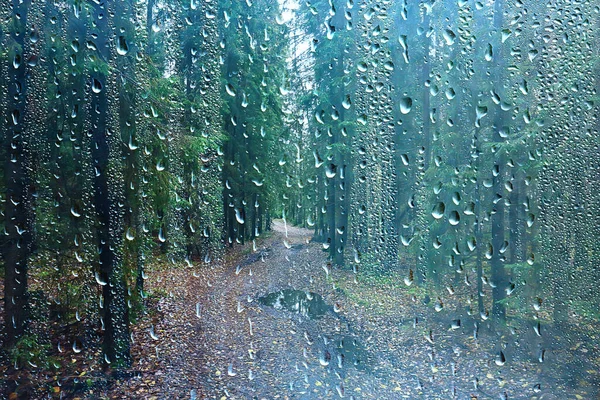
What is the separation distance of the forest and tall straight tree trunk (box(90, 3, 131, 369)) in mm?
15

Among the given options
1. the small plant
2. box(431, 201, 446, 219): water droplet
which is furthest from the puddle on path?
the small plant

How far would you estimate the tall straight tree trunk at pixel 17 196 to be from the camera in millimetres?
2154

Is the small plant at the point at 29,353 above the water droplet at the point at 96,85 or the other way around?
the other way around

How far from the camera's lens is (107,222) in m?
2.66

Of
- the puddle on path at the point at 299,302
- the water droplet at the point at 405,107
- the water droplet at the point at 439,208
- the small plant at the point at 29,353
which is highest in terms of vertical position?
the water droplet at the point at 405,107

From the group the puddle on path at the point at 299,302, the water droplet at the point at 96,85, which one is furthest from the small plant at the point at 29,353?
the puddle on path at the point at 299,302

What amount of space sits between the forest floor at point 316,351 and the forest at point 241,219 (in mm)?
25

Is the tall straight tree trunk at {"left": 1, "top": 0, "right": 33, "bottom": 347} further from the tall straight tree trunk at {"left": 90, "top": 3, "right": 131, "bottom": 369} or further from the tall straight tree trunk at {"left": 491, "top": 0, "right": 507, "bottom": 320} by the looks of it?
the tall straight tree trunk at {"left": 491, "top": 0, "right": 507, "bottom": 320}

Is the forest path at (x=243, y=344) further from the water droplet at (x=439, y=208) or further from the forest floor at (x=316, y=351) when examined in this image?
the water droplet at (x=439, y=208)

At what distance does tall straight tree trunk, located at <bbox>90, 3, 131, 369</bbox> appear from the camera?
2.58m

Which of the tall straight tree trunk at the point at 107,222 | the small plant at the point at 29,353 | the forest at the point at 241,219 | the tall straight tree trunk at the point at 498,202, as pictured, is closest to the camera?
the small plant at the point at 29,353

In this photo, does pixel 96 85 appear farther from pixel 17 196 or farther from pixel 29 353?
pixel 29 353

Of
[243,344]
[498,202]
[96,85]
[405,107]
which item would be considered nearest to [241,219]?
[243,344]

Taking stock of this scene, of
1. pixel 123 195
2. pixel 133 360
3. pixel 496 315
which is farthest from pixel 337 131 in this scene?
pixel 133 360
